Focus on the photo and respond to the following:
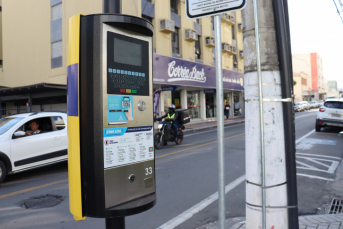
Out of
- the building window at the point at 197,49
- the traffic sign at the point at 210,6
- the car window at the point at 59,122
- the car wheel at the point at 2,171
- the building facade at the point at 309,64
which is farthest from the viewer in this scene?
the building facade at the point at 309,64

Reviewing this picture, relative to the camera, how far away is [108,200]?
6.54 feet

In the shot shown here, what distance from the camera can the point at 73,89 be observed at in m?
1.97

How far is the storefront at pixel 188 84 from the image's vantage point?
19.5 m

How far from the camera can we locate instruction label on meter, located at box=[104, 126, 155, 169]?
6.54 ft

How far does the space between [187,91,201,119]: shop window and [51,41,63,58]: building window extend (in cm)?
1123

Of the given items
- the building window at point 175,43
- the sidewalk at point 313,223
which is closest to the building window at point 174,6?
the building window at point 175,43

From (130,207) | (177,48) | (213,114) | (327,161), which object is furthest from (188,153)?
(213,114)

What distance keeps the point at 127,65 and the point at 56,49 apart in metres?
19.0

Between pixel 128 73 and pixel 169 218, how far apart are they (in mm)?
2814

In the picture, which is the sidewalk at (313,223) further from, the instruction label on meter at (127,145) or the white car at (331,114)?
the white car at (331,114)

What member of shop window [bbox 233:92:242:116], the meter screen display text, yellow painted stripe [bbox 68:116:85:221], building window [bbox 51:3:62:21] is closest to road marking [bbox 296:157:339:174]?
the meter screen display text

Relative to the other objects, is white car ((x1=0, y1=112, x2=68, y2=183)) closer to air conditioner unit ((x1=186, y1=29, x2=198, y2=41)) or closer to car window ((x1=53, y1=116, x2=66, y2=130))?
car window ((x1=53, y1=116, x2=66, y2=130))

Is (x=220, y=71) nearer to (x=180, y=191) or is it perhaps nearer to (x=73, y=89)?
(x=73, y=89)

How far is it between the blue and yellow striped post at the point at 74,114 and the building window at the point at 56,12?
1915cm
